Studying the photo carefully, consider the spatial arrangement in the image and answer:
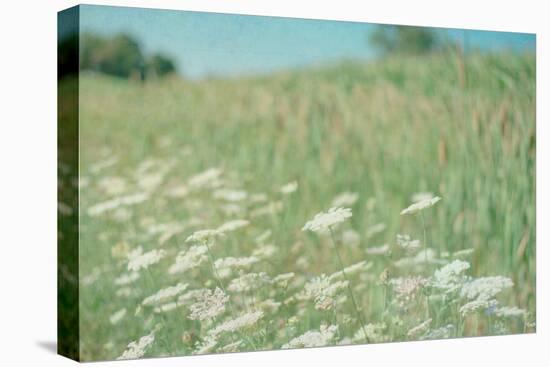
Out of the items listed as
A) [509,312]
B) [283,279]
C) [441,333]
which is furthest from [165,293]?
[509,312]

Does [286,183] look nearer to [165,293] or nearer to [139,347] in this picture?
[165,293]

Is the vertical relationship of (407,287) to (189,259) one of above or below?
below

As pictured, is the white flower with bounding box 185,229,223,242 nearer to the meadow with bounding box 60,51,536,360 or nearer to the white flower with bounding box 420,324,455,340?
the meadow with bounding box 60,51,536,360

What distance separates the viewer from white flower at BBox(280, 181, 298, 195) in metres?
6.20

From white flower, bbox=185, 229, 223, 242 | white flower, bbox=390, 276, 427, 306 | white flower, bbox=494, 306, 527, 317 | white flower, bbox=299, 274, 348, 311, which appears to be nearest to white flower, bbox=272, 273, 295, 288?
white flower, bbox=299, 274, 348, 311

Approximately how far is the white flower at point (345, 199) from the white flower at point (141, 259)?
1.09m

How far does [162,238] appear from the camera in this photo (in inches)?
232

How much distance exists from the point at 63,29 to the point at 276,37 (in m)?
1.20

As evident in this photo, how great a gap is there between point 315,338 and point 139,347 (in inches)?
41.0

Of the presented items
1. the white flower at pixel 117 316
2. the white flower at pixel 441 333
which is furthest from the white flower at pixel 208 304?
the white flower at pixel 441 333

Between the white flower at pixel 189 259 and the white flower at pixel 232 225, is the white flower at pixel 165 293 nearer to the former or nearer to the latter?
the white flower at pixel 189 259

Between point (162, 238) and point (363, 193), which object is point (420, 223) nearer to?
point (363, 193)

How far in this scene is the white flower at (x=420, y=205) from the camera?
645cm

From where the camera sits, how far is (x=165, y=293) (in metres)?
5.85
